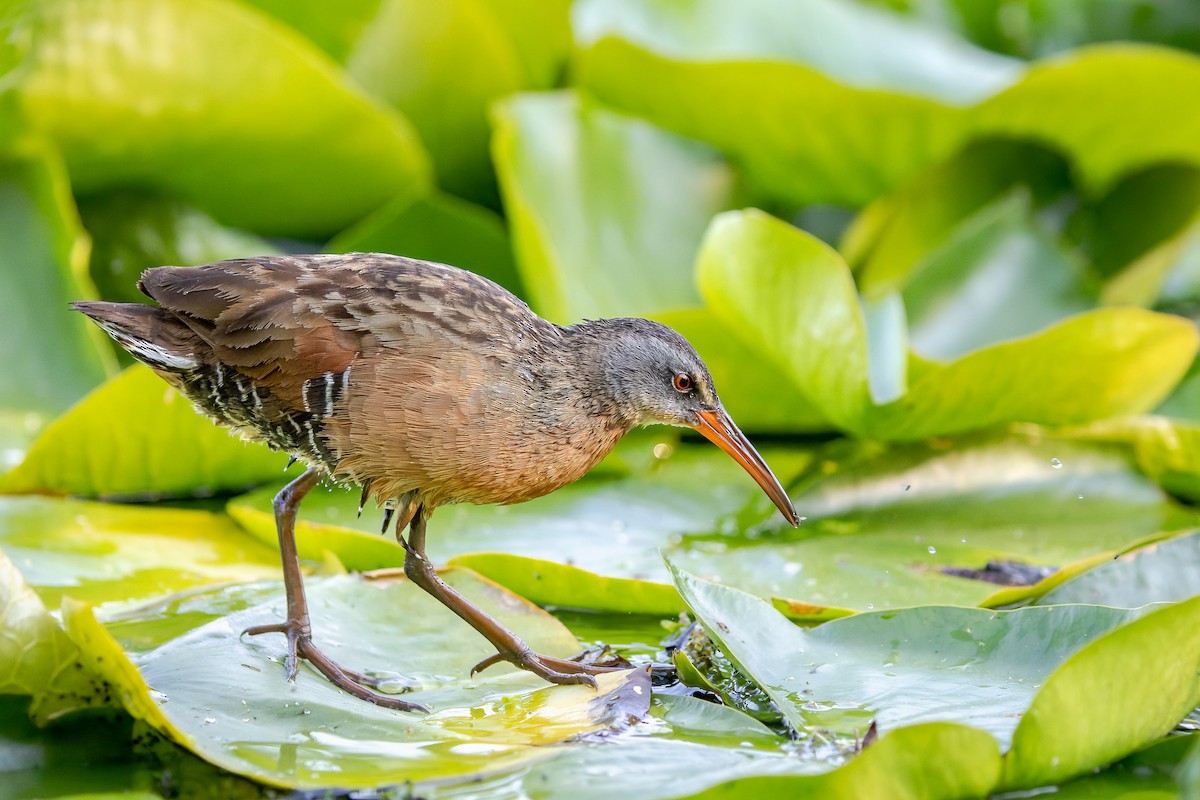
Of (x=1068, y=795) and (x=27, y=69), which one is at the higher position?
(x=27, y=69)

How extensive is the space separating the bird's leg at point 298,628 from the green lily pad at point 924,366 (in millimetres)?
1403

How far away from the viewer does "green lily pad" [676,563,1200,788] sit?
8.53 feet

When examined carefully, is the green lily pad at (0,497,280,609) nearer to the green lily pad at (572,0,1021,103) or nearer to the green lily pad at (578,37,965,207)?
the green lily pad at (578,37,965,207)

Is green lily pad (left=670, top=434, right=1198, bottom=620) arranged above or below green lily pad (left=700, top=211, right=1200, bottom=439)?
below

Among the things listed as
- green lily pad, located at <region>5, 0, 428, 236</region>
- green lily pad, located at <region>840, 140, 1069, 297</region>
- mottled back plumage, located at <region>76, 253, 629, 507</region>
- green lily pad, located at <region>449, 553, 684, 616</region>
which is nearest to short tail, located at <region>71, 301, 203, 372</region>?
mottled back plumage, located at <region>76, 253, 629, 507</region>

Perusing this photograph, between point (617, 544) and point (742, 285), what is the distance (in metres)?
0.84

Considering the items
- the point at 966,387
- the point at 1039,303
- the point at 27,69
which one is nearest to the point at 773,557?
the point at 966,387

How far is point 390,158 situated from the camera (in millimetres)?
5180

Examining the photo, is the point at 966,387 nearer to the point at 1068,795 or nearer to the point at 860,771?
the point at 1068,795

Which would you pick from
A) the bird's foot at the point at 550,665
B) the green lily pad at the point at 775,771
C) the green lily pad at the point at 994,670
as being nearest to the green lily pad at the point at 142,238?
the bird's foot at the point at 550,665

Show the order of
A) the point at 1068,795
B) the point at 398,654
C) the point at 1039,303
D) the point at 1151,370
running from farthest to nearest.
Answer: the point at 1039,303, the point at 1151,370, the point at 398,654, the point at 1068,795

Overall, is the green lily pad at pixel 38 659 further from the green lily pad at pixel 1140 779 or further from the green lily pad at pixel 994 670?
the green lily pad at pixel 1140 779

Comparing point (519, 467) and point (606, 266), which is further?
point (606, 266)

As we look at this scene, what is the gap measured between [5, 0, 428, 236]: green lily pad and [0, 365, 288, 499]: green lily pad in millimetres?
1101
